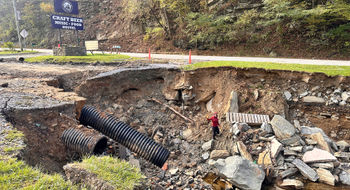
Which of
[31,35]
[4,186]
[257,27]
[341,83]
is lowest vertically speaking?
[4,186]

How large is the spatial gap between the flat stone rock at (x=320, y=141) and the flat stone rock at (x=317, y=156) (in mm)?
392

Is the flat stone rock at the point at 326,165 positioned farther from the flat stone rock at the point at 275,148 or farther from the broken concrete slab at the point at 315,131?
the broken concrete slab at the point at 315,131

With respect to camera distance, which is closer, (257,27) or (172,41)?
(257,27)

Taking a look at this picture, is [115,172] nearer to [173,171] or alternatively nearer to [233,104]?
[173,171]

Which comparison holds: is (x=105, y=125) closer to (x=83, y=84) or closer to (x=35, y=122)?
(x=35, y=122)

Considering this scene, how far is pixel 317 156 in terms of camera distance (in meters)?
5.96

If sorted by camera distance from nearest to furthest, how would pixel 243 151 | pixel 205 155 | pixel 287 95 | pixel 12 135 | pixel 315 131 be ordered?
pixel 12 135 → pixel 243 151 → pixel 315 131 → pixel 205 155 → pixel 287 95

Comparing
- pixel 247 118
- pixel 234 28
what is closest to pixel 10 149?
pixel 247 118

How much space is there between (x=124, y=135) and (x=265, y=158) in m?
4.25

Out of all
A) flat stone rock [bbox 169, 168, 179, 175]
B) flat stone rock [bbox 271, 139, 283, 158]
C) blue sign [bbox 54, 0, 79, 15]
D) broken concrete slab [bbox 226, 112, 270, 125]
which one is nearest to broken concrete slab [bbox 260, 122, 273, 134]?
broken concrete slab [bbox 226, 112, 270, 125]

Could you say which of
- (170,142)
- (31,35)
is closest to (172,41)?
(170,142)

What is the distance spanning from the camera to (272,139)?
21.7 feet

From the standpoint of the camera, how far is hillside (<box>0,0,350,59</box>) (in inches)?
545

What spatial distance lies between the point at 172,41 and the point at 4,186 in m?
18.5
